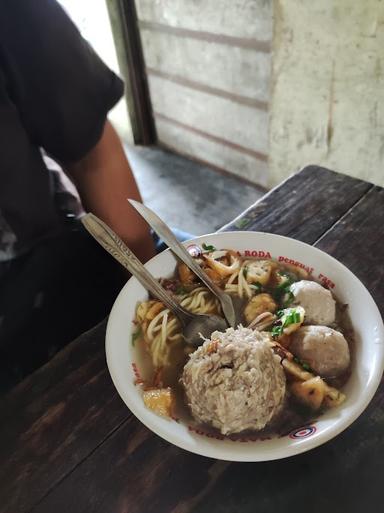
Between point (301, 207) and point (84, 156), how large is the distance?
575mm

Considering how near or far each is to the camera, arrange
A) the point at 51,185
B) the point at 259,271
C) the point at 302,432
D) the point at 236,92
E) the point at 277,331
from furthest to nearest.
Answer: the point at 236,92, the point at 51,185, the point at 259,271, the point at 277,331, the point at 302,432

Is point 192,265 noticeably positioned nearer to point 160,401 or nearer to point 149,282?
point 149,282

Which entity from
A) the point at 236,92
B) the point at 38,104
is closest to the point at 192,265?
the point at 38,104

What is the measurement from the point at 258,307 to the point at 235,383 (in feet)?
0.74

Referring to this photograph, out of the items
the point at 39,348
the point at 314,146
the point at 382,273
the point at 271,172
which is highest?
the point at 382,273

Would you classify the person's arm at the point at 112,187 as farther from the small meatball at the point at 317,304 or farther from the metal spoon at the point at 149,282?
the small meatball at the point at 317,304

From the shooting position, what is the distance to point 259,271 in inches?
33.8

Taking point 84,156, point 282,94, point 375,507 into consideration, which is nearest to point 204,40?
point 282,94

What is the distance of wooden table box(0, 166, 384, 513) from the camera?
627 millimetres

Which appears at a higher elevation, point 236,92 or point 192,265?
point 192,265

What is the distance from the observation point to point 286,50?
196cm

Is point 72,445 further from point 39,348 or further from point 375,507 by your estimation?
point 375,507

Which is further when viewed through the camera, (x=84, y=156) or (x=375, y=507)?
(x=84, y=156)

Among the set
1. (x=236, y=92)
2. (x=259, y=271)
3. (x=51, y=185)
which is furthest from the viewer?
(x=236, y=92)
